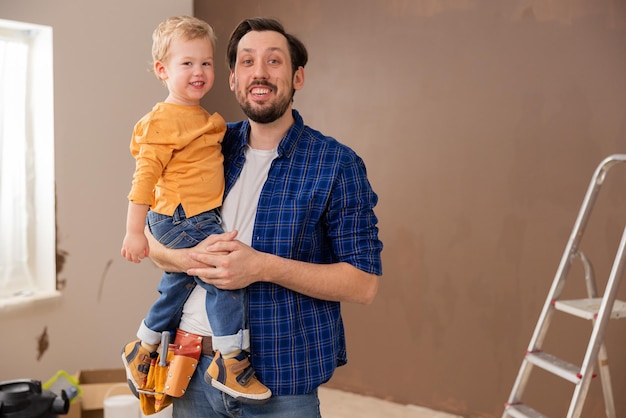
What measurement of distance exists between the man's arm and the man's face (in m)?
0.35

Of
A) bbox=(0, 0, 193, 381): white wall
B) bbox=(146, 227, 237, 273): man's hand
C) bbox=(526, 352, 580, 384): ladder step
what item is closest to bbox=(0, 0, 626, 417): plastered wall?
bbox=(0, 0, 193, 381): white wall

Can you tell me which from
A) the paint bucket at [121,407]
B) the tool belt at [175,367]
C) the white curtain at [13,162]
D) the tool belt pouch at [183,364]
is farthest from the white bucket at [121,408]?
the tool belt pouch at [183,364]

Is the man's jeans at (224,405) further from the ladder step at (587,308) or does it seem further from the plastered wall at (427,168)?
the plastered wall at (427,168)

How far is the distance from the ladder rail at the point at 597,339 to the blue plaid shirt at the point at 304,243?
1.06 metres

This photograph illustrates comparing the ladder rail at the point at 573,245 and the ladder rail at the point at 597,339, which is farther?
the ladder rail at the point at 573,245

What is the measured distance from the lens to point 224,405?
1636 millimetres

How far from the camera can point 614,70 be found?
293 centimetres

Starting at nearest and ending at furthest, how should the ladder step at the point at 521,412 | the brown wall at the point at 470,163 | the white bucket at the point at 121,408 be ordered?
the ladder step at the point at 521,412 < the brown wall at the point at 470,163 < the white bucket at the point at 121,408

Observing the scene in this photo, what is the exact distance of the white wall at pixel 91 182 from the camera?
11.1ft

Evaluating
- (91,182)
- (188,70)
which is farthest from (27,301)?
(188,70)

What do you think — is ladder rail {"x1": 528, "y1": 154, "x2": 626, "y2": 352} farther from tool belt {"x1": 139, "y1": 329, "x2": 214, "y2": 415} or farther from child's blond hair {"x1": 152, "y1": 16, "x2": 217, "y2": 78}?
child's blond hair {"x1": 152, "y1": 16, "x2": 217, "y2": 78}

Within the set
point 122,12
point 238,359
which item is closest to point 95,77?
point 122,12

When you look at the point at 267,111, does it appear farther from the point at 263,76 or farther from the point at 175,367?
the point at 175,367

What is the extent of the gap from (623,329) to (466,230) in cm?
86
